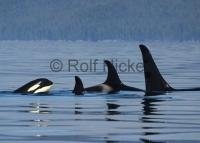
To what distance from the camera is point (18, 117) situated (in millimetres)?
31719

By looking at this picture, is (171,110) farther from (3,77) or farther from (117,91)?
(3,77)

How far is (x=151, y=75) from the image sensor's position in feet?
127

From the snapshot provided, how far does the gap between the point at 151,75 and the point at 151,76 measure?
0.23 ft

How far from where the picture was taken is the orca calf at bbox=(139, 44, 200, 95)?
38.3 metres

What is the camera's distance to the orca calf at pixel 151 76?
126ft

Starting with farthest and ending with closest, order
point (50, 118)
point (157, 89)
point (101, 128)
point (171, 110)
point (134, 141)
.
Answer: point (157, 89) < point (171, 110) < point (50, 118) < point (101, 128) < point (134, 141)

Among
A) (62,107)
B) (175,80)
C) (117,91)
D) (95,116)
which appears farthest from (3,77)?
(95,116)

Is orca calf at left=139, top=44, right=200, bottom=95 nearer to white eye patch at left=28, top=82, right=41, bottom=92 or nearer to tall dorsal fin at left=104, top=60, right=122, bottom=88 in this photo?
tall dorsal fin at left=104, top=60, right=122, bottom=88

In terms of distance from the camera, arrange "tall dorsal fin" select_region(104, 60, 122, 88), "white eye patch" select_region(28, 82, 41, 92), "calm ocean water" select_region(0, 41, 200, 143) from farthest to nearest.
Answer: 1. "white eye patch" select_region(28, 82, 41, 92)
2. "tall dorsal fin" select_region(104, 60, 122, 88)
3. "calm ocean water" select_region(0, 41, 200, 143)

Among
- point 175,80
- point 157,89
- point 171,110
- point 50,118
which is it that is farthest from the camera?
point 175,80

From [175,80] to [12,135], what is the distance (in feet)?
97.6

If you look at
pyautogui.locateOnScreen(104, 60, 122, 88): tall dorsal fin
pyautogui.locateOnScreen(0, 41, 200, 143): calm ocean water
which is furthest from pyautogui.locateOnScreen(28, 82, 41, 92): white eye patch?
pyautogui.locateOnScreen(104, 60, 122, 88): tall dorsal fin

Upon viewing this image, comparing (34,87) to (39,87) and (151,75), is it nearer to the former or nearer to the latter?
(39,87)

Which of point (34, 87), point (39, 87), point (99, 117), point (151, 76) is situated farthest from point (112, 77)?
point (99, 117)
